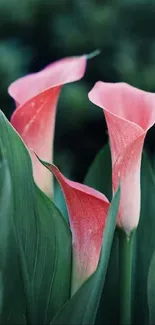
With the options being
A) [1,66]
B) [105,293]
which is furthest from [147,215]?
[1,66]

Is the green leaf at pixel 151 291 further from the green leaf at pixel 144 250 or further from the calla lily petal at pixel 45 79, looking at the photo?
the calla lily petal at pixel 45 79

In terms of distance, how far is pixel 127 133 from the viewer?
0.41 meters

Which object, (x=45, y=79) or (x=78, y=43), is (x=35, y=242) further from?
(x=78, y=43)

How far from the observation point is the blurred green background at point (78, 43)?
1014 mm

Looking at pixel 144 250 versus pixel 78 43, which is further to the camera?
pixel 78 43

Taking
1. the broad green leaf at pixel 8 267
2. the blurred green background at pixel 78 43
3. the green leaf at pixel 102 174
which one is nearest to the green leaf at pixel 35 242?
the broad green leaf at pixel 8 267

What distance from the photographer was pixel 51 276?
18.4 inches

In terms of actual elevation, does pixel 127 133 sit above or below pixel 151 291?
above

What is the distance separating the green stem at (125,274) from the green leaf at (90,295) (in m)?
0.04

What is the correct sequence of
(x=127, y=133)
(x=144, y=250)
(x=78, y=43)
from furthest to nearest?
(x=78, y=43), (x=144, y=250), (x=127, y=133)

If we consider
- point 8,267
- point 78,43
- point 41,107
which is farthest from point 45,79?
point 78,43

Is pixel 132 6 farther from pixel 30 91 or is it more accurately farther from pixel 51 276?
pixel 51 276

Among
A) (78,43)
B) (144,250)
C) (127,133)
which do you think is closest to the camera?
(127,133)

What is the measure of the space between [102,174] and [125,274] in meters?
0.13
